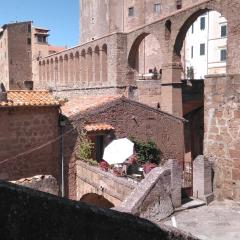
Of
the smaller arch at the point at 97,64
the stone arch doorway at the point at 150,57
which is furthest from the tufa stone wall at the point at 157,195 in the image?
the stone arch doorway at the point at 150,57

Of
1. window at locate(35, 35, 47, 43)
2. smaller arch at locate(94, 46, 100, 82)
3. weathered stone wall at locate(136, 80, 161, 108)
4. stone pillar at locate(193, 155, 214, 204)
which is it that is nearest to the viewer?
stone pillar at locate(193, 155, 214, 204)

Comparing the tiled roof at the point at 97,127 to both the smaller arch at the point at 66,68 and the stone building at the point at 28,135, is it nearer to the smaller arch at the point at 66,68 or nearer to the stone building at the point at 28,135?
the stone building at the point at 28,135

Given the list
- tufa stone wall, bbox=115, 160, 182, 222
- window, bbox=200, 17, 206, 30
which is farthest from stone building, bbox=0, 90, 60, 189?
window, bbox=200, 17, 206, 30

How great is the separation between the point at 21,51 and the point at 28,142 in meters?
44.5

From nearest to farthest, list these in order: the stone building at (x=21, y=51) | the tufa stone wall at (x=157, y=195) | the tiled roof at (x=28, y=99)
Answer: the tufa stone wall at (x=157, y=195), the tiled roof at (x=28, y=99), the stone building at (x=21, y=51)

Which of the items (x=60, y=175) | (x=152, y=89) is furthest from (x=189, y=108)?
(x=60, y=175)

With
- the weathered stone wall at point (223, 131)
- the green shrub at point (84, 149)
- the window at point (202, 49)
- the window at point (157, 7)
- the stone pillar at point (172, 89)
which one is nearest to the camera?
the weathered stone wall at point (223, 131)

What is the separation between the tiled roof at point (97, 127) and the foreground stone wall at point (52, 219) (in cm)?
1277

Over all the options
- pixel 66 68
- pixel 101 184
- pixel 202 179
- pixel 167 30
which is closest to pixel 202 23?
pixel 66 68

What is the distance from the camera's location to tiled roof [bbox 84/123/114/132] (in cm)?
1526

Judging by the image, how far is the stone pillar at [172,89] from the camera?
82.0ft

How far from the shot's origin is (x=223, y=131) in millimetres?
11086

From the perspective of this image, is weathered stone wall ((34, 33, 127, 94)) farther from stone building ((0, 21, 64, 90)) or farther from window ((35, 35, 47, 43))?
window ((35, 35, 47, 43))

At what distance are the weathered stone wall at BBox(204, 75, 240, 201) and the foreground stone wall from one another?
8726 mm
